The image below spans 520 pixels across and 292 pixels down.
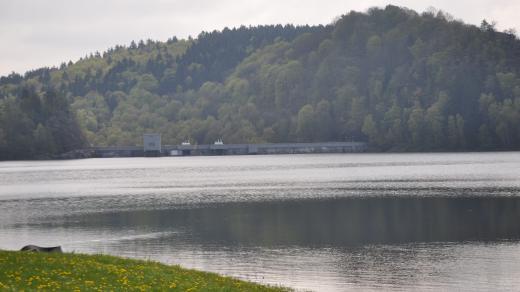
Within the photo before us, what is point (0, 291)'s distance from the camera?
24891mm

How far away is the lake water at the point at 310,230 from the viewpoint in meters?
41.2

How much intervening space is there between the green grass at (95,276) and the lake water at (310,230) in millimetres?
7359

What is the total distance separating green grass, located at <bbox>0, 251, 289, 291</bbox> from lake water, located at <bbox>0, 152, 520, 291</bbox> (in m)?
7.36

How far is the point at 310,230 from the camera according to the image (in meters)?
58.4

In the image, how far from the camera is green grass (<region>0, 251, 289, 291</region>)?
27859 millimetres

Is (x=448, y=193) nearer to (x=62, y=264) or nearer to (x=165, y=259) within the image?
(x=165, y=259)

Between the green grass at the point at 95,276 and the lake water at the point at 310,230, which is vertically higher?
the green grass at the point at 95,276

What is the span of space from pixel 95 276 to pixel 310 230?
30.2 meters

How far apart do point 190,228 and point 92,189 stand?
5796 cm

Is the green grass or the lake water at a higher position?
the green grass

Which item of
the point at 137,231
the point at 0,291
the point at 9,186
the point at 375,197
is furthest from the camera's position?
the point at 9,186

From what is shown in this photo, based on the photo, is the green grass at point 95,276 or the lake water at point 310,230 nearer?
the green grass at point 95,276

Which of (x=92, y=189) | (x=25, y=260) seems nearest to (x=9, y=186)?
(x=92, y=189)

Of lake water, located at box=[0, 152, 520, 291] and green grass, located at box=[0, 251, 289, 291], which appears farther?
lake water, located at box=[0, 152, 520, 291]
